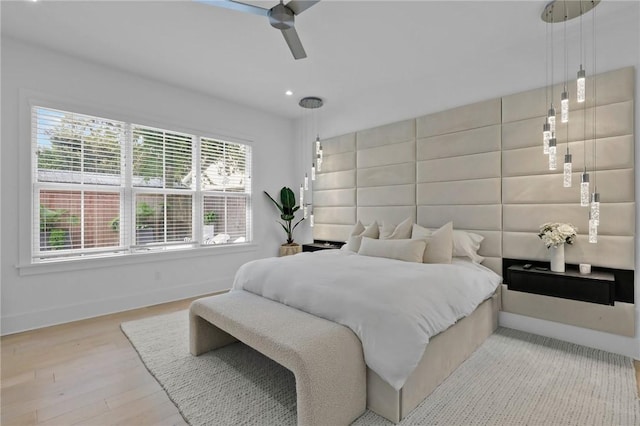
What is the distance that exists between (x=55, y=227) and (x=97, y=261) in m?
0.55

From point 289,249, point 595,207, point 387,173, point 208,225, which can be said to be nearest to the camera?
point 595,207

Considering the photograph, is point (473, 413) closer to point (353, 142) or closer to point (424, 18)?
point (424, 18)

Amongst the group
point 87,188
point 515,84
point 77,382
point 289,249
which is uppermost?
point 515,84

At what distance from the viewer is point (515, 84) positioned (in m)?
3.18

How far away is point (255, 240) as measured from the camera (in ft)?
16.9

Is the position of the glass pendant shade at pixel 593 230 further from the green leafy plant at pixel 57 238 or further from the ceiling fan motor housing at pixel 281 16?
the green leafy plant at pixel 57 238

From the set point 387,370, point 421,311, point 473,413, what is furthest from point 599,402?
point 387,370

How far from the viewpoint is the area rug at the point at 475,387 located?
1806mm

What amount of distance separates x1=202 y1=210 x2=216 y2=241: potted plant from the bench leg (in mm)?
2139

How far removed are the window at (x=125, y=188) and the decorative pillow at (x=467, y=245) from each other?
130 inches

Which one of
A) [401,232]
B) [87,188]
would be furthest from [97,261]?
[401,232]

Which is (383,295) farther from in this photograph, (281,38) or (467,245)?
(281,38)

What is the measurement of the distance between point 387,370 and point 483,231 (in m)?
2.27

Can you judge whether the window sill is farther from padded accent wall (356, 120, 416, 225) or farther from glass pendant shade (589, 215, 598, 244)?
glass pendant shade (589, 215, 598, 244)
